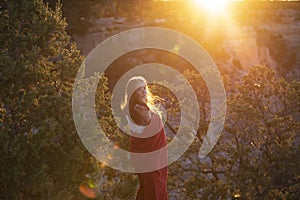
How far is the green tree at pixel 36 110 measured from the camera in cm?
837

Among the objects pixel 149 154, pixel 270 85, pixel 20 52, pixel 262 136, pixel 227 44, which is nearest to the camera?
pixel 149 154

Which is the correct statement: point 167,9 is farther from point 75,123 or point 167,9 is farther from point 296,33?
point 75,123

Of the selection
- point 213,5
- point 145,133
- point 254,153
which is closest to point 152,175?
point 145,133

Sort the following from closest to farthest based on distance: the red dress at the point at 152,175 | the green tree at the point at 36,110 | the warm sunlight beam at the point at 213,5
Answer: the red dress at the point at 152,175, the green tree at the point at 36,110, the warm sunlight beam at the point at 213,5

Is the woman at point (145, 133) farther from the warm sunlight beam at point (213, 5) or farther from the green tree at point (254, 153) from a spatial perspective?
the warm sunlight beam at point (213, 5)

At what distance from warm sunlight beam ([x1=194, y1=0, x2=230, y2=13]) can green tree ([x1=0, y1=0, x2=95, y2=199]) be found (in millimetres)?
27746

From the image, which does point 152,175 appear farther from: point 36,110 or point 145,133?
point 36,110

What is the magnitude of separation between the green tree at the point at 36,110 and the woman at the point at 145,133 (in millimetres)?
3574

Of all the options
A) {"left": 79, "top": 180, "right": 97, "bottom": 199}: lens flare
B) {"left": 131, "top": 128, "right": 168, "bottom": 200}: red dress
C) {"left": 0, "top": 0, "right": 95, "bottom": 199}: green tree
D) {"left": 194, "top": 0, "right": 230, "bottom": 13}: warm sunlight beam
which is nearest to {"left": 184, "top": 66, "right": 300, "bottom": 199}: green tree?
{"left": 79, "top": 180, "right": 97, "bottom": 199}: lens flare

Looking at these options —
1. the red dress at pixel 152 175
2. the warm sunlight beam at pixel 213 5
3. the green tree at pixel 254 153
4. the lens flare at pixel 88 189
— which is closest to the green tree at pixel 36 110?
the lens flare at pixel 88 189

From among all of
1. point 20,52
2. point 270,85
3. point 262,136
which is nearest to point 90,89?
point 20,52

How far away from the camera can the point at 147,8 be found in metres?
34.6

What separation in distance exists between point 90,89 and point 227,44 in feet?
86.4

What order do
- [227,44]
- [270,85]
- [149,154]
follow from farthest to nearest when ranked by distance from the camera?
[227,44]
[270,85]
[149,154]
